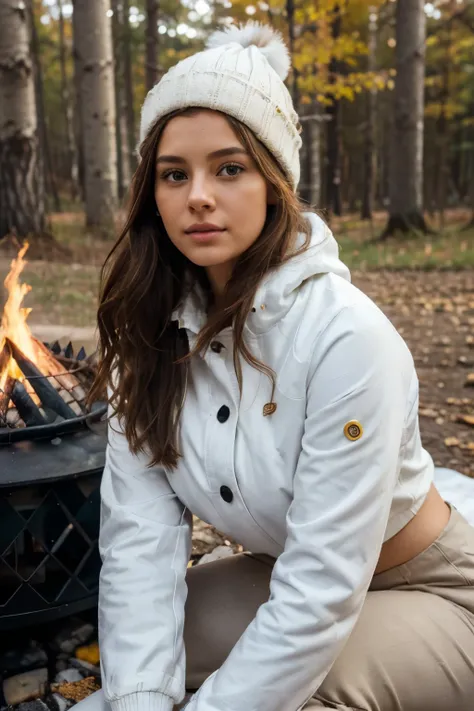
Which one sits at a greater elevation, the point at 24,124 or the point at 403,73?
the point at 403,73

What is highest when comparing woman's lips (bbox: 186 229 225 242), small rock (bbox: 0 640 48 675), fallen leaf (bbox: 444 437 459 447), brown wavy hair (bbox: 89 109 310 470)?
woman's lips (bbox: 186 229 225 242)

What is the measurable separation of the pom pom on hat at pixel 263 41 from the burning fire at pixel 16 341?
1.15m

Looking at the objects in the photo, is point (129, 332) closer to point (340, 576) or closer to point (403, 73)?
point (340, 576)

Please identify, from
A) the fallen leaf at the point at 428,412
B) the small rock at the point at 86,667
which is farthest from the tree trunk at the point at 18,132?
the small rock at the point at 86,667

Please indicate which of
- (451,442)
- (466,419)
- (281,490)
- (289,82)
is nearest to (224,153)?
(281,490)

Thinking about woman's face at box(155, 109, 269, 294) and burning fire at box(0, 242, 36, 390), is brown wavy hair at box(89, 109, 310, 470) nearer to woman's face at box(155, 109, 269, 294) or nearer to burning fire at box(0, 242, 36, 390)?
woman's face at box(155, 109, 269, 294)

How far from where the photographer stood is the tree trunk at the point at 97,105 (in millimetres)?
8969

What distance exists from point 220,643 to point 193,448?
1.87 feet

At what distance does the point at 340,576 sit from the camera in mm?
1438

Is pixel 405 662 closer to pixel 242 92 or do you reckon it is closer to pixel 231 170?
pixel 231 170

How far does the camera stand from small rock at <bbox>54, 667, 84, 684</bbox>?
2.21m

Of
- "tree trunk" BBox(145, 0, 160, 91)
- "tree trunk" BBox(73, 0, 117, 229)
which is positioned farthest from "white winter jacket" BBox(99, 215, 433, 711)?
"tree trunk" BBox(145, 0, 160, 91)

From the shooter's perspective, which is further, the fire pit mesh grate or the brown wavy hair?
the fire pit mesh grate

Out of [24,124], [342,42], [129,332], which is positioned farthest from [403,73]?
[129,332]
